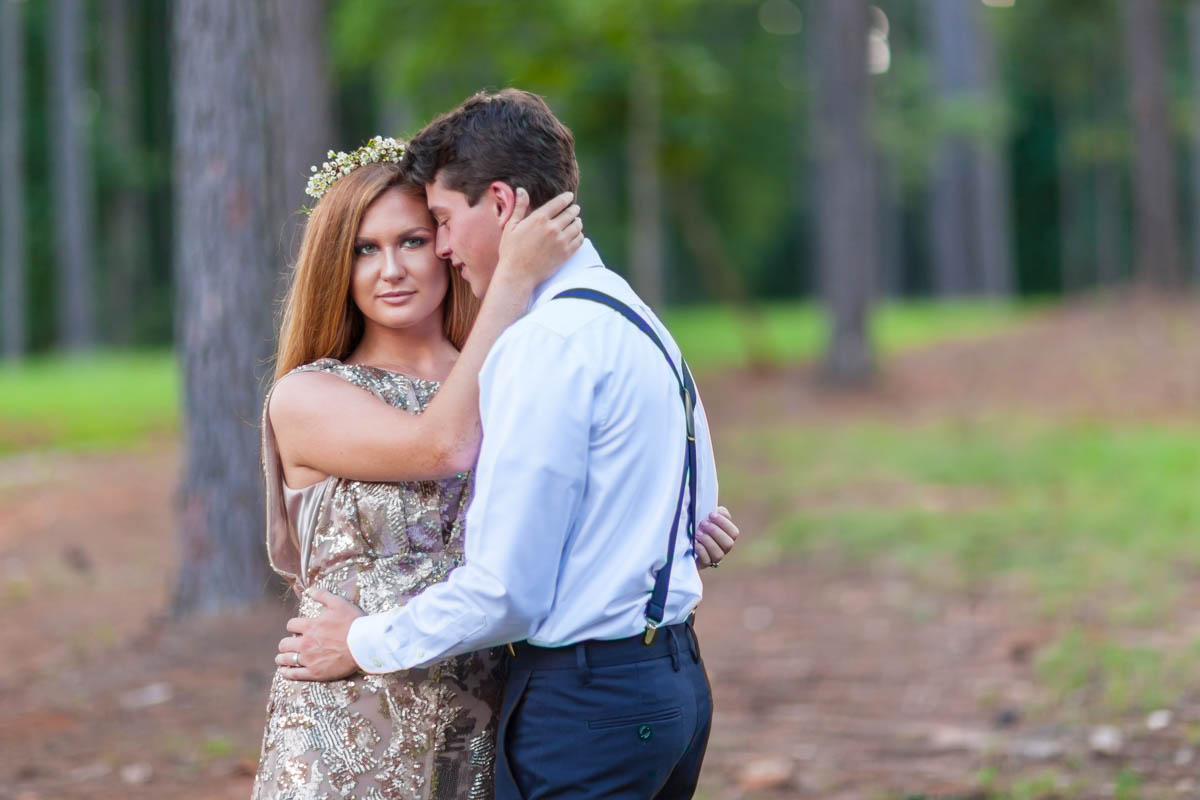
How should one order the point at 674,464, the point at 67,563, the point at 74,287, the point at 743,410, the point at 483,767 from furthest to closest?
the point at 74,287 < the point at 743,410 < the point at 67,563 < the point at 483,767 < the point at 674,464

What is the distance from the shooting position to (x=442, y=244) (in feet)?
9.29

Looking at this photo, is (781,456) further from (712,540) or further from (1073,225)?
(1073,225)

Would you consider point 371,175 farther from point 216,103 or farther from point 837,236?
point 837,236

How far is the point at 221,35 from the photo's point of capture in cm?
663

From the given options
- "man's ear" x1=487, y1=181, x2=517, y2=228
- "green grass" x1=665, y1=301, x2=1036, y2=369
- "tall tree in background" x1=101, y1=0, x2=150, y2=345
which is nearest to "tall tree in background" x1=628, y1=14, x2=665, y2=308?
"green grass" x1=665, y1=301, x2=1036, y2=369

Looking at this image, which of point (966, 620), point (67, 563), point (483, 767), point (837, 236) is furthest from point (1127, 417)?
point (483, 767)

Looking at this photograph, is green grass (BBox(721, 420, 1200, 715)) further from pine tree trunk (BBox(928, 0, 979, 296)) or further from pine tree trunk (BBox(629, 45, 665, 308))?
pine tree trunk (BBox(928, 0, 979, 296))

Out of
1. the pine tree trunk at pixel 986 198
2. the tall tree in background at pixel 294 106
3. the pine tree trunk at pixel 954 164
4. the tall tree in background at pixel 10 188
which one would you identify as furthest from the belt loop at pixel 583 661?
the tall tree in background at pixel 10 188

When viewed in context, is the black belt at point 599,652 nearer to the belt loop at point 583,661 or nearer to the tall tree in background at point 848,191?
the belt loop at point 583,661

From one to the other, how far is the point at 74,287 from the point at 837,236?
27175 mm

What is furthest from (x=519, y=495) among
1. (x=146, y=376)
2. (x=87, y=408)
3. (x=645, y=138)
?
(x=146, y=376)

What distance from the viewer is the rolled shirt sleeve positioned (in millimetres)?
2316

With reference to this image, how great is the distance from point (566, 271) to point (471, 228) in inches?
7.7

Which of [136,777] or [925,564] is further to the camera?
[925,564]
